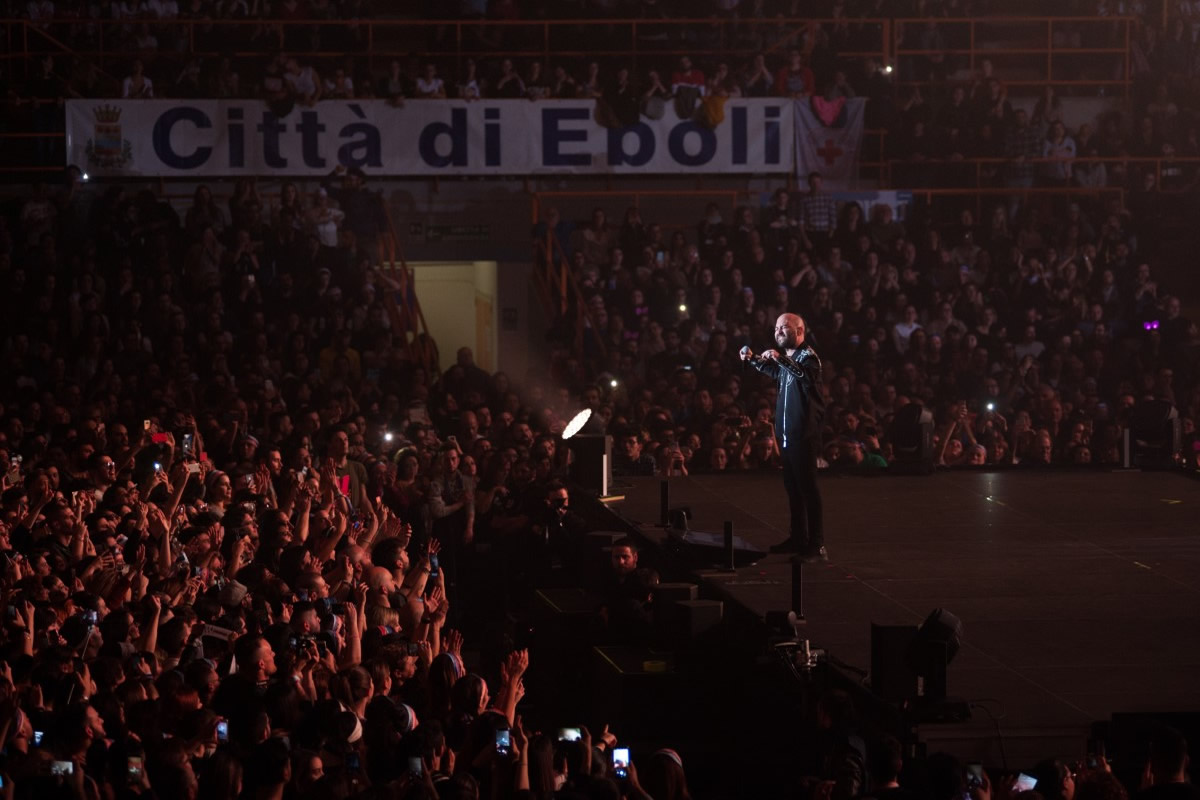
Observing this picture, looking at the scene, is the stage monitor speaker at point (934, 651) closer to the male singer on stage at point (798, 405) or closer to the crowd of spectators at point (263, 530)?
the crowd of spectators at point (263, 530)

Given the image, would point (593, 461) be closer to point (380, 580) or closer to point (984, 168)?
point (380, 580)

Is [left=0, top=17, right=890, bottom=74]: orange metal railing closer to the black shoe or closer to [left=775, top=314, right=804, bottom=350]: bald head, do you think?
[left=775, top=314, right=804, bottom=350]: bald head

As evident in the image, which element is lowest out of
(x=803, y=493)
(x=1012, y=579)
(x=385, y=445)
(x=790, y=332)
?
(x=1012, y=579)

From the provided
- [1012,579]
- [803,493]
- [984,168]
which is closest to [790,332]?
[803,493]

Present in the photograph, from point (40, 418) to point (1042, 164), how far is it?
534 inches

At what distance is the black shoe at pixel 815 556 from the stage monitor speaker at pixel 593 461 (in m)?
3.11

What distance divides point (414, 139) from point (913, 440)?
Answer: 28.7 feet

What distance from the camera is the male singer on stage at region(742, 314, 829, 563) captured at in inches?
439

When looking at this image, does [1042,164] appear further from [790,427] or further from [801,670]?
[801,670]

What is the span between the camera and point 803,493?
1141 centimetres

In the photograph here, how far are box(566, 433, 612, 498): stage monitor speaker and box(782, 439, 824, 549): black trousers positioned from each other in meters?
3.02

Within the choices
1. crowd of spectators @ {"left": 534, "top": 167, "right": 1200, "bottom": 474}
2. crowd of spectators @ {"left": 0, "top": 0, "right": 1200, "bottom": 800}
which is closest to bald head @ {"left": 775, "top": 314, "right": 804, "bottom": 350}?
crowd of spectators @ {"left": 0, "top": 0, "right": 1200, "bottom": 800}

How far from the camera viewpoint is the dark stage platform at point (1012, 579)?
838cm

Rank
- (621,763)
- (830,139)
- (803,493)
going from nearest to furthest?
(621,763), (803,493), (830,139)
